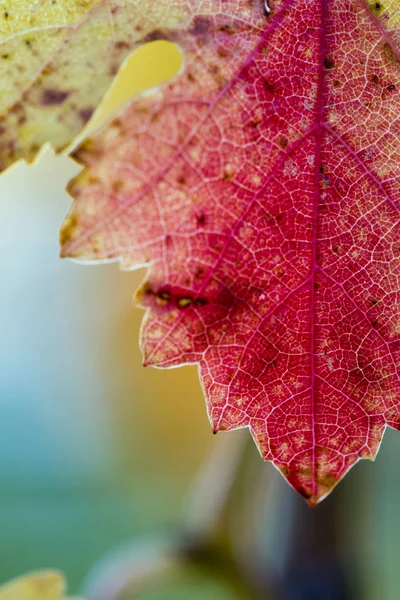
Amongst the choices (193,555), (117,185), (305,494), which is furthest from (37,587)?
(117,185)

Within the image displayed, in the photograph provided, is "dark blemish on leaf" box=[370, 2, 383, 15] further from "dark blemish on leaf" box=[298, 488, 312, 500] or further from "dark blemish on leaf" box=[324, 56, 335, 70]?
"dark blemish on leaf" box=[298, 488, 312, 500]

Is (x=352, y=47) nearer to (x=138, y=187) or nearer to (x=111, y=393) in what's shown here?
(x=138, y=187)

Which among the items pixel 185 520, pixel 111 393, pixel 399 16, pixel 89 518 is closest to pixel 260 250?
pixel 399 16

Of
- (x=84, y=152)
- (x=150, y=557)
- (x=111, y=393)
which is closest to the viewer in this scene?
(x=84, y=152)

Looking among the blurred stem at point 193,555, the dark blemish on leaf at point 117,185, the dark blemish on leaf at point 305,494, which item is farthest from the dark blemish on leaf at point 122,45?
the blurred stem at point 193,555

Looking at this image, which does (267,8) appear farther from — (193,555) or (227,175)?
(193,555)

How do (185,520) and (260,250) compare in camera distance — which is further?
(185,520)
